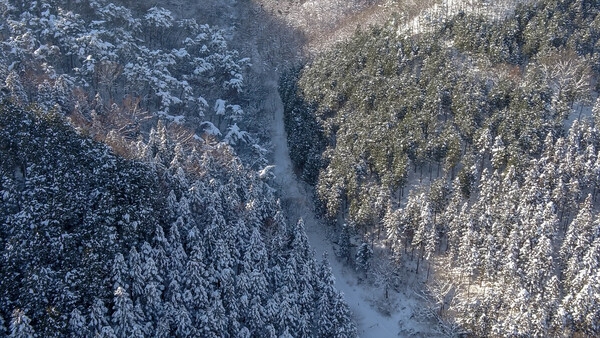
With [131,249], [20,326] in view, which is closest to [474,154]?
[131,249]

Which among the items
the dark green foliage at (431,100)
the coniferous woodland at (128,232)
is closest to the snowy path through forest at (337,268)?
the dark green foliage at (431,100)

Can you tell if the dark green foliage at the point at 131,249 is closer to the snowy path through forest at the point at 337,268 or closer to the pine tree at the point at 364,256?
the pine tree at the point at 364,256

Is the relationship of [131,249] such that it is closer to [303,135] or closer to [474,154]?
[303,135]

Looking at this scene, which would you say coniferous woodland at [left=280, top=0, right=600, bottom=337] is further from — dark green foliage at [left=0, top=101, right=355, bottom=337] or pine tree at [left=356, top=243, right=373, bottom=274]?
dark green foliage at [left=0, top=101, right=355, bottom=337]

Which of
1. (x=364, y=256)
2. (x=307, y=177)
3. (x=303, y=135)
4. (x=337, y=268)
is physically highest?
(x=303, y=135)

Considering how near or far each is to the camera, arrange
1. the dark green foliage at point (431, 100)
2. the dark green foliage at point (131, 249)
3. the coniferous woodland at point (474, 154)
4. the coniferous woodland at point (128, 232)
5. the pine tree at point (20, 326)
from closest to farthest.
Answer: the pine tree at point (20, 326), the dark green foliage at point (131, 249), the coniferous woodland at point (128, 232), the coniferous woodland at point (474, 154), the dark green foliage at point (431, 100)

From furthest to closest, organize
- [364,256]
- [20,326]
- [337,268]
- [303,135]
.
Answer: [303,135], [337,268], [364,256], [20,326]

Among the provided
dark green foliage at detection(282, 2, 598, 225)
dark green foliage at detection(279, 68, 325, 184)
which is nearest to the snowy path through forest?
dark green foliage at detection(279, 68, 325, 184)

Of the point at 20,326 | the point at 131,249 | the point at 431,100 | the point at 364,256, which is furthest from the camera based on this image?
the point at 431,100
